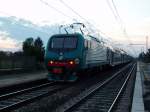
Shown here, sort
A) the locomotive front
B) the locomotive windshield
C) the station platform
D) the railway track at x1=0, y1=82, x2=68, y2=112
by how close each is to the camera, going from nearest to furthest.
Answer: the railway track at x1=0, y1=82, x2=68, y2=112 < the station platform < the locomotive front < the locomotive windshield

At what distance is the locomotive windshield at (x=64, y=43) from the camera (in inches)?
906

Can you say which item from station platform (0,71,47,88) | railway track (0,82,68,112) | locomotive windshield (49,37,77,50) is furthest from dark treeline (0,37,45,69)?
railway track (0,82,68,112)

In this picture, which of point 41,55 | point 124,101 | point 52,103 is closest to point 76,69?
point 124,101

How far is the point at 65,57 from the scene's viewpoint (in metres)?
22.4

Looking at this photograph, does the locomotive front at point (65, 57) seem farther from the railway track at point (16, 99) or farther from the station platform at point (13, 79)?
the railway track at point (16, 99)

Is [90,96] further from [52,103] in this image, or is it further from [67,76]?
[67,76]

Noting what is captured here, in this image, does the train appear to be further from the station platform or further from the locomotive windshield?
the station platform

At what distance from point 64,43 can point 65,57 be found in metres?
1.17

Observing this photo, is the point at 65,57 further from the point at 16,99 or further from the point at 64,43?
the point at 16,99

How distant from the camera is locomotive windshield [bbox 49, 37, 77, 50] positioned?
75.5 feet

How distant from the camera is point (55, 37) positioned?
23844 millimetres

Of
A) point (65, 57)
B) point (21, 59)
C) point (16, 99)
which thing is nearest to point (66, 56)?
point (65, 57)

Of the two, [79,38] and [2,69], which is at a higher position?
[79,38]

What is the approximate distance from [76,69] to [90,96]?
17.6ft
